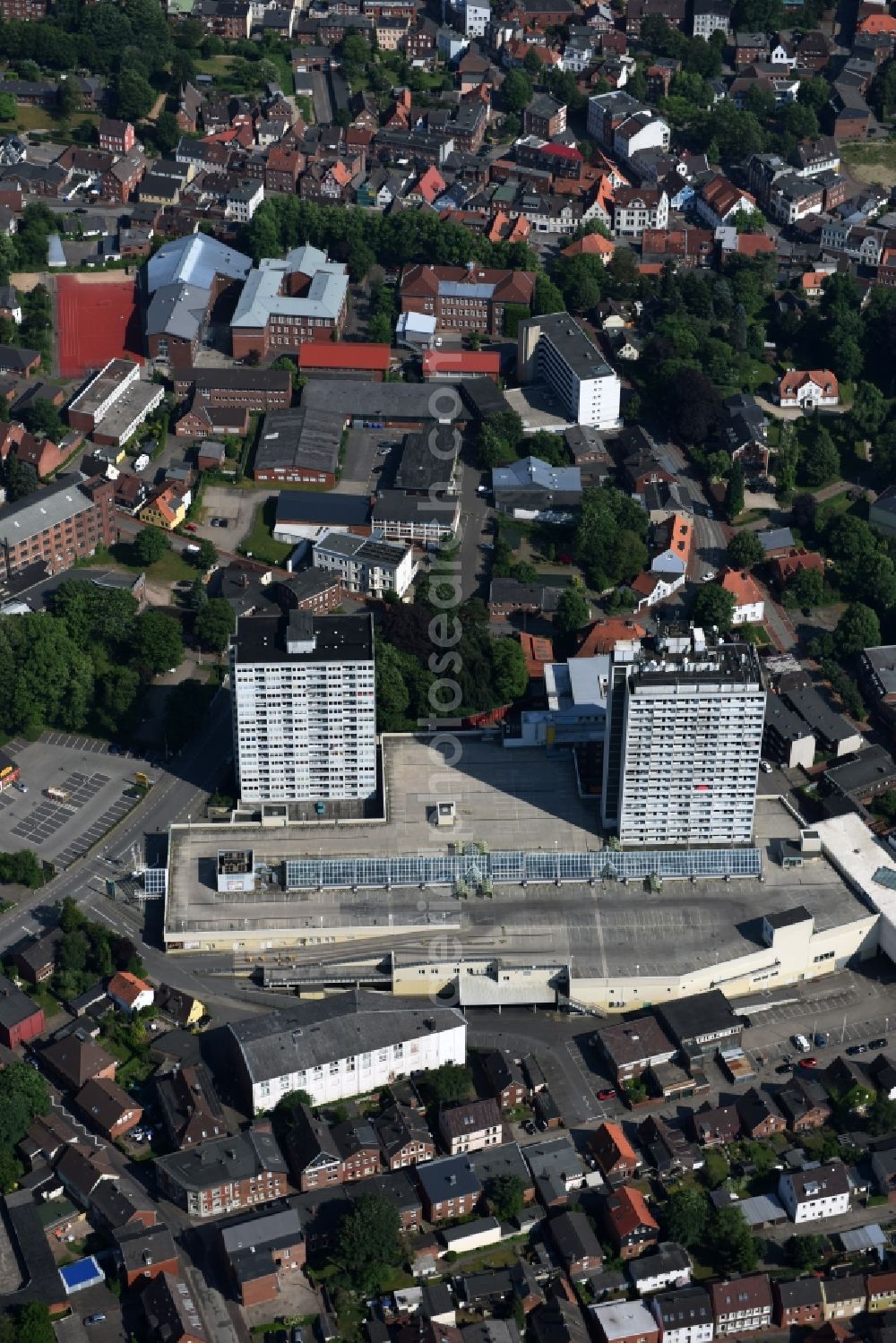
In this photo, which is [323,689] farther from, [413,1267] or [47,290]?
[47,290]

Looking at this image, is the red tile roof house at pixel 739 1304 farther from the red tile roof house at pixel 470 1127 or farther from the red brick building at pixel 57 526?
the red brick building at pixel 57 526

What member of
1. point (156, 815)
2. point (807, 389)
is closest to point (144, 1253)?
point (156, 815)

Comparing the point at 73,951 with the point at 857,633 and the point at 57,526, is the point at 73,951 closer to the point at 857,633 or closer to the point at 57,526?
the point at 57,526

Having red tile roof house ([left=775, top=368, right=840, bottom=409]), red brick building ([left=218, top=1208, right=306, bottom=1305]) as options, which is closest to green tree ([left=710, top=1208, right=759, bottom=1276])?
red brick building ([left=218, top=1208, right=306, bottom=1305])

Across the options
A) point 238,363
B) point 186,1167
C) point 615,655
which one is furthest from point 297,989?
point 238,363

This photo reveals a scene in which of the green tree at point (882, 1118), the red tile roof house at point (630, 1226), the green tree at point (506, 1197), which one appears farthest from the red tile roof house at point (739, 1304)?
the green tree at point (882, 1118)

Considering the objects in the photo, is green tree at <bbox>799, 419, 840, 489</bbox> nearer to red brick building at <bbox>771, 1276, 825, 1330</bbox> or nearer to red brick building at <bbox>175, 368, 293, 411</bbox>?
red brick building at <bbox>175, 368, 293, 411</bbox>
